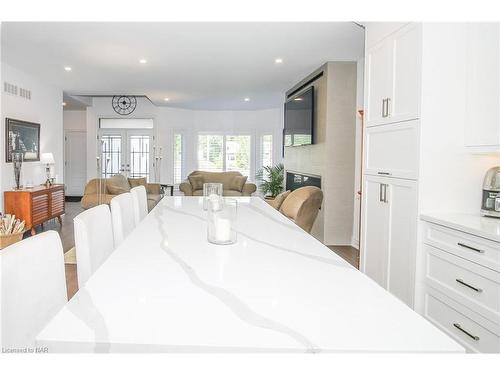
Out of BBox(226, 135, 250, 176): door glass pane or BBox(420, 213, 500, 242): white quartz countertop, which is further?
BBox(226, 135, 250, 176): door glass pane

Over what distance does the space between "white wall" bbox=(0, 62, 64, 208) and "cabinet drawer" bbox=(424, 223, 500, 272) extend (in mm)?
5653

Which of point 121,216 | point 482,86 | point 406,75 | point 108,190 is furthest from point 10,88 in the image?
point 482,86

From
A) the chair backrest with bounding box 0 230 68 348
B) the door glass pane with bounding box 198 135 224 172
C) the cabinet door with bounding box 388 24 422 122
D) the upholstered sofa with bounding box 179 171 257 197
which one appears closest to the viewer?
the chair backrest with bounding box 0 230 68 348

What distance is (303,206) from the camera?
12.2 ft

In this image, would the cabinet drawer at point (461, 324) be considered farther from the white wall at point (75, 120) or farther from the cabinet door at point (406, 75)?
the white wall at point (75, 120)

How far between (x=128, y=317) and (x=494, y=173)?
223cm

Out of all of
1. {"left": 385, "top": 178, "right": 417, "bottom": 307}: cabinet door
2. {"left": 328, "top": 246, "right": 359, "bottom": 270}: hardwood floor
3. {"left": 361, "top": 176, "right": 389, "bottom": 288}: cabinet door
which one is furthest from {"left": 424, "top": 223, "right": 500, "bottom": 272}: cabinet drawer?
{"left": 328, "top": 246, "right": 359, "bottom": 270}: hardwood floor

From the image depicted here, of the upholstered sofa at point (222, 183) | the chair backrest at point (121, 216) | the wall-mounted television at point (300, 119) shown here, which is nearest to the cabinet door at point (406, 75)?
the chair backrest at point (121, 216)

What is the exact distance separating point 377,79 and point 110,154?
27.8 feet

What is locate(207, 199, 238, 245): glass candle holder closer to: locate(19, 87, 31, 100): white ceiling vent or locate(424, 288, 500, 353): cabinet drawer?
locate(424, 288, 500, 353): cabinet drawer

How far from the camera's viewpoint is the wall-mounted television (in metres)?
5.90

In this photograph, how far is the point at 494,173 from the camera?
2297 mm

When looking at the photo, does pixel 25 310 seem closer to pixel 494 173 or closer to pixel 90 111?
pixel 494 173
